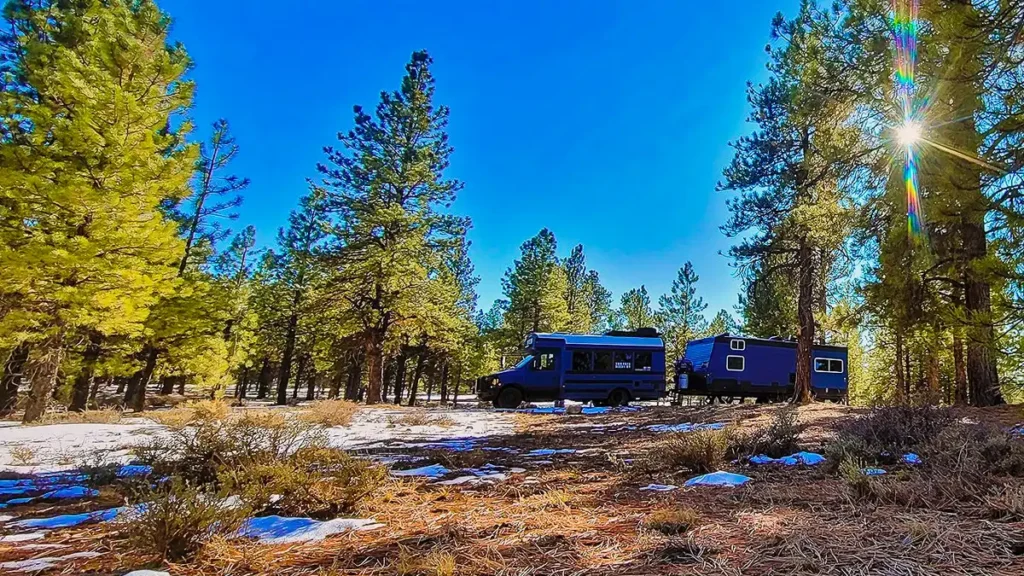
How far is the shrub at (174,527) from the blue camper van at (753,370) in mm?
19911

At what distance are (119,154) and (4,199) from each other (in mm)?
2091

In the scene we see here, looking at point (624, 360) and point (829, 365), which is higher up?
point (829, 365)

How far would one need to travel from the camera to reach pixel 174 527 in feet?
6.57

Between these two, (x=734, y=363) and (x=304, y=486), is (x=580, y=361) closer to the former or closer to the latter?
(x=734, y=363)

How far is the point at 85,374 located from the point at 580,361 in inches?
589

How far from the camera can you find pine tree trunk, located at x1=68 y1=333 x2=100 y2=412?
41.7ft

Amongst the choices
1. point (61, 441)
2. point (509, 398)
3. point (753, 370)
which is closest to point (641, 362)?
point (509, 398)

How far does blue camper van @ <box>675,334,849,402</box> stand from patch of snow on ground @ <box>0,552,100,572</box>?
66.0ft

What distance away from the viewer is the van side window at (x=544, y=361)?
17328 mm

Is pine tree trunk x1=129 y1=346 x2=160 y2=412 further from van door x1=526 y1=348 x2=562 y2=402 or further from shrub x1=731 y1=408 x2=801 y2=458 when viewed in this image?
shrub x1=731 y1=408 x2=801 y2=458

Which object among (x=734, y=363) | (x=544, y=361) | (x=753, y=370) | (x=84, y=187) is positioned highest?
(x=84, y=187)

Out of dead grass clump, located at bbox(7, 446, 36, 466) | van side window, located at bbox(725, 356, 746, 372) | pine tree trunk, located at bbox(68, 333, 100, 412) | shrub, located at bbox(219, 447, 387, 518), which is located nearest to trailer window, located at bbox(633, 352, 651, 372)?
van side window, located at bbox(725, 356, 746, 372)

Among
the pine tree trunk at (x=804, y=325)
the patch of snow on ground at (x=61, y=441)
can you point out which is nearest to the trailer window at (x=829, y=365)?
the pine tree trunk at (x=804, y=325)

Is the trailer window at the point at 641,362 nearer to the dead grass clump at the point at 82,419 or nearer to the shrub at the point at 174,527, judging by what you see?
the dead grass clump at the point at 82,419
